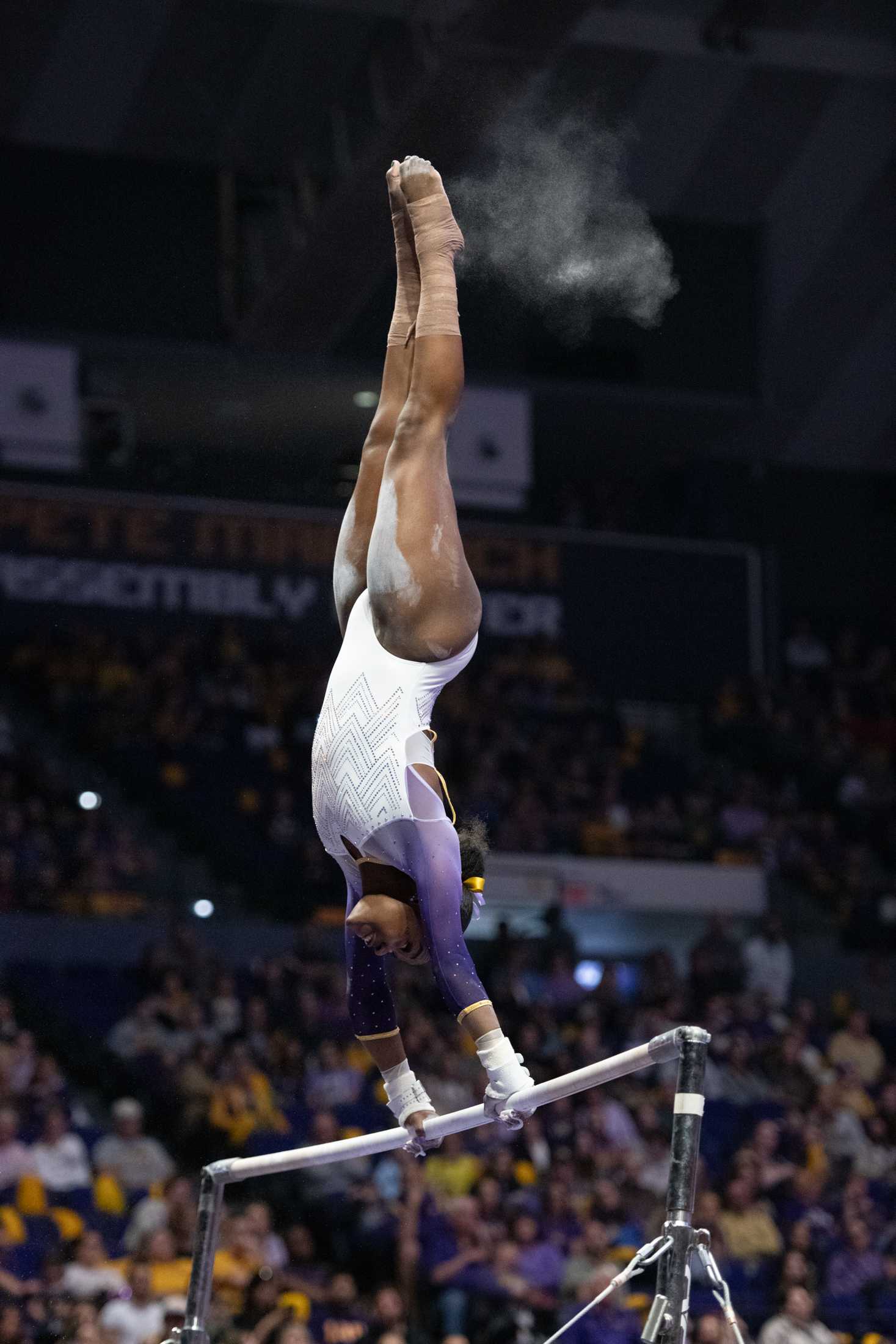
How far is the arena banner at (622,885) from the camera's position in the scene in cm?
1575

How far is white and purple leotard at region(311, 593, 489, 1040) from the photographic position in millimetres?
5090

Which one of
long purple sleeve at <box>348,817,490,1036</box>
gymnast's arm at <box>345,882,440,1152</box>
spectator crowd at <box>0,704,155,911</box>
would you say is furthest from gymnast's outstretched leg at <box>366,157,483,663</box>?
spectator crowd at <box>0,704,155,911</box>

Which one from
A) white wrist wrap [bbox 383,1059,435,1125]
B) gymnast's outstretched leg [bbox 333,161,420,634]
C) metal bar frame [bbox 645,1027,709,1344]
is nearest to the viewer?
metal bar frame [bbox 645,1027,709,1344]

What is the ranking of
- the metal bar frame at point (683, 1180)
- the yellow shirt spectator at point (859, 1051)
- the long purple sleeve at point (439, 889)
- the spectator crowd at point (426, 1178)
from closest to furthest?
1. the metal bar frame at point (683, 1180)
2. the long purple sleeve at point (439, 889)
3. the spectator crowd at point (426, 1178)
4. the yellow shirt spectator at point (859, 1051)

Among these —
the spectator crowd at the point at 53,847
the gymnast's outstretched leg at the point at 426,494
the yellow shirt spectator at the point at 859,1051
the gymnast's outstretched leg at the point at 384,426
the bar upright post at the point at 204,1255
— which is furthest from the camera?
the yellow shirt spectator at the point at 859,1051

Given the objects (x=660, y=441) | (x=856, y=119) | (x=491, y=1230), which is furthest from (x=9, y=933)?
(x=856, y=119)

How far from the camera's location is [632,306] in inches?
278

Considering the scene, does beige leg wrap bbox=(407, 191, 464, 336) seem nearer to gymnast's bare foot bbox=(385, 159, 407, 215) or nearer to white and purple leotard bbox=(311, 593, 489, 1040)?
gymnast's bare foot bbox=(385, 159, 407, 215)

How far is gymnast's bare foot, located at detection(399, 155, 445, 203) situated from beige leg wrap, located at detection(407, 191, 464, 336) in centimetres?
2

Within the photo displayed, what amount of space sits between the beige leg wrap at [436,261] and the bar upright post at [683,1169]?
7.07ft

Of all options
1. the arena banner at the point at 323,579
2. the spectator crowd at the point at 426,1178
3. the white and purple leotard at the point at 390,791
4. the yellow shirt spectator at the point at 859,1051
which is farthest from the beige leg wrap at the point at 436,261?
the arena banner at the point at 323,579

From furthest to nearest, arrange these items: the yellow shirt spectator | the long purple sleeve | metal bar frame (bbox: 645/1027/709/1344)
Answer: the yellow shirt spectator → the long purple sleeve → metal bar frame (bbox: 645/1027/709/1344)

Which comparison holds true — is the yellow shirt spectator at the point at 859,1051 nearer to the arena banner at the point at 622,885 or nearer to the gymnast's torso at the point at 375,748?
the arena banner at the point at 622,885

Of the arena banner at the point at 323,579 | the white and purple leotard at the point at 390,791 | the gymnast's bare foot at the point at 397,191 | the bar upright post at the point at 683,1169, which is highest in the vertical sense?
the arena banner at the point at 323,579
